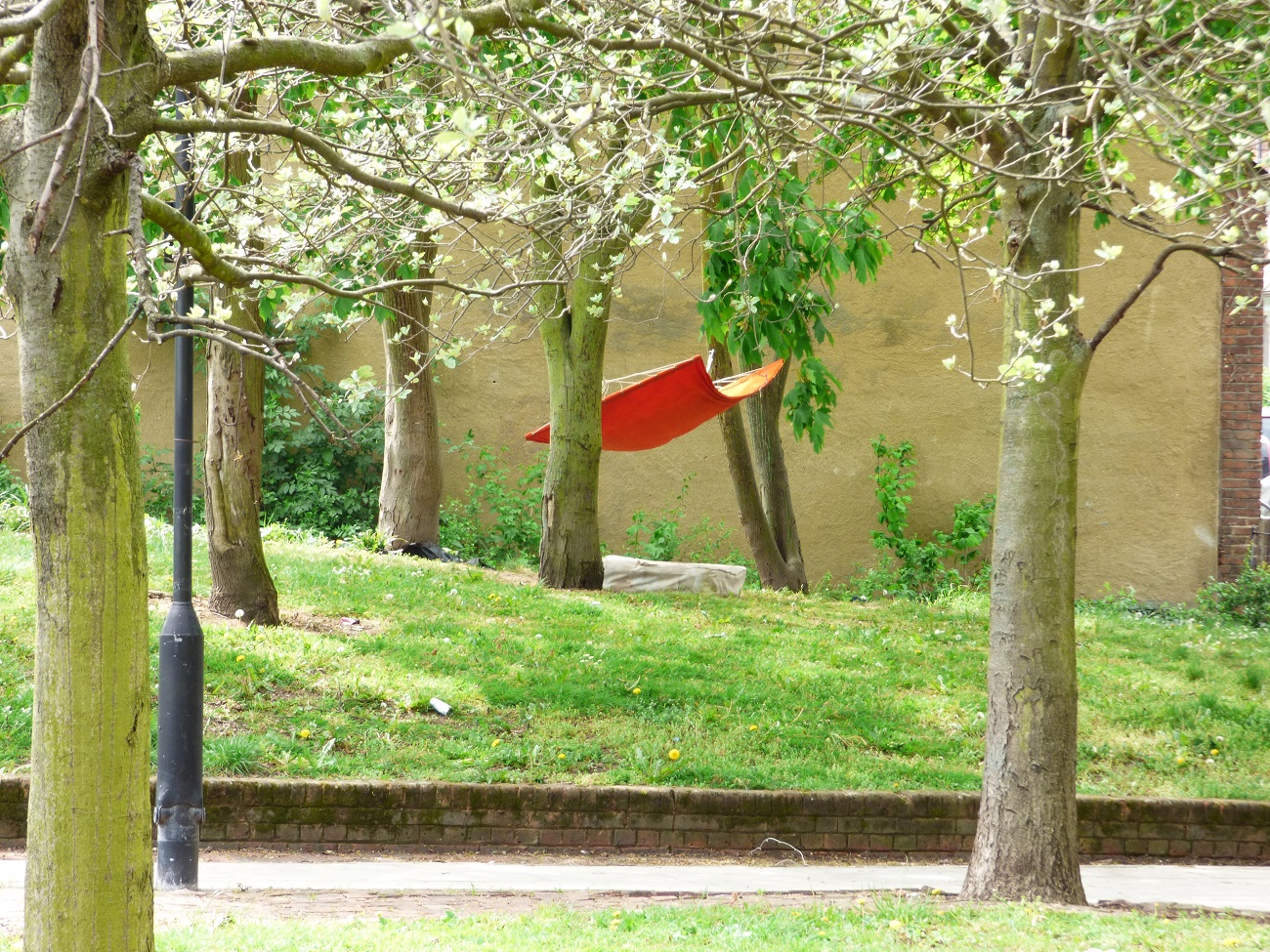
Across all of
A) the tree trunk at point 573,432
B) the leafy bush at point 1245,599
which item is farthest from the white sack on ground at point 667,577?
the leafy bush at point 1245,599

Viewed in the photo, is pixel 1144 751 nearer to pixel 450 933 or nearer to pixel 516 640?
pixel 516 640

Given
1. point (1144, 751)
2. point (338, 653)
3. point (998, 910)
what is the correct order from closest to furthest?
point (998, 910) → point (1144, 751) → point (338, 653)

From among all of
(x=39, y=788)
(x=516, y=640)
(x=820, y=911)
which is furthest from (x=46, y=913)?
(x=516, y=640)

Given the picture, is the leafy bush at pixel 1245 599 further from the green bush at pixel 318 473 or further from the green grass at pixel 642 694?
the green bush at pixel 318 473

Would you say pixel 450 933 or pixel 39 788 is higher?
pixel 39 788

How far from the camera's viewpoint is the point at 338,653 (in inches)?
266

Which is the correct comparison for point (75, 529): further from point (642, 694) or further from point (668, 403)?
point (668, 403)

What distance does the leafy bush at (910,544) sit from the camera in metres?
11.4

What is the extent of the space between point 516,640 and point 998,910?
3894 millimetres

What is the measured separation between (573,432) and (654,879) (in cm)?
461

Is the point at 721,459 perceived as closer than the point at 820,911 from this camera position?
No

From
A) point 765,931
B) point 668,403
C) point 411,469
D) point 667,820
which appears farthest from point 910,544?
point 765,931

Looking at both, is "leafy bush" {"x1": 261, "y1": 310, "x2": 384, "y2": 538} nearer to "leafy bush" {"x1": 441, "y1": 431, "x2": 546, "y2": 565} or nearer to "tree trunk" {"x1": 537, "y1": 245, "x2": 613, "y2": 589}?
"leafy bush" {"x1": 441, "y1": 431, "x2": 546, "y2": 565}

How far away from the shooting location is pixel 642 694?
6559 millimetres
